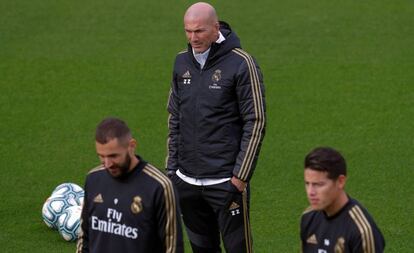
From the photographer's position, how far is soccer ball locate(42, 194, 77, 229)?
923 centimetres

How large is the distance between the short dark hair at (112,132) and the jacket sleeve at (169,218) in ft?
1.16

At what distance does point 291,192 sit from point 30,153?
3.08m

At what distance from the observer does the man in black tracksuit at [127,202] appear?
19.2 feet

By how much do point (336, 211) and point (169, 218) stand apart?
1.00m

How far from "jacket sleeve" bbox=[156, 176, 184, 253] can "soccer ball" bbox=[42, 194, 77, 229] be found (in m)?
3.45

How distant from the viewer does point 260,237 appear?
920 cm

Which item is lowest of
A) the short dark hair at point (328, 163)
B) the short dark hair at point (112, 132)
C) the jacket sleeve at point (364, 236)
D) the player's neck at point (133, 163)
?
the jacket sleeve at point (364, 236)

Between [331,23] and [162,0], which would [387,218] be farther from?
[162,0]

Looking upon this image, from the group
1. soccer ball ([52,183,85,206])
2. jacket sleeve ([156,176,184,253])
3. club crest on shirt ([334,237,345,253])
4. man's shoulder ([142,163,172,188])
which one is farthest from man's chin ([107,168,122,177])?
soccer ball ([52,183,85,206])

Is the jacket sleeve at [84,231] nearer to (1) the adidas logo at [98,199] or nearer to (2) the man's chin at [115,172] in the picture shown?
(1) the adidas logo at [98,199]

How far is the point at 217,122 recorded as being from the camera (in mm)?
7270

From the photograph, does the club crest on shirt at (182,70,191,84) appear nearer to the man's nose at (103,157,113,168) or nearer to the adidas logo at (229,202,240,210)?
the adidas logo at (229,202,240,210)

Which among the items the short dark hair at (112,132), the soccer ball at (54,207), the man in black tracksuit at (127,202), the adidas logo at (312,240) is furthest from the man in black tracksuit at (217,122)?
the soccer ball at (54,207)

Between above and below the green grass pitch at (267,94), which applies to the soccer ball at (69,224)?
below
